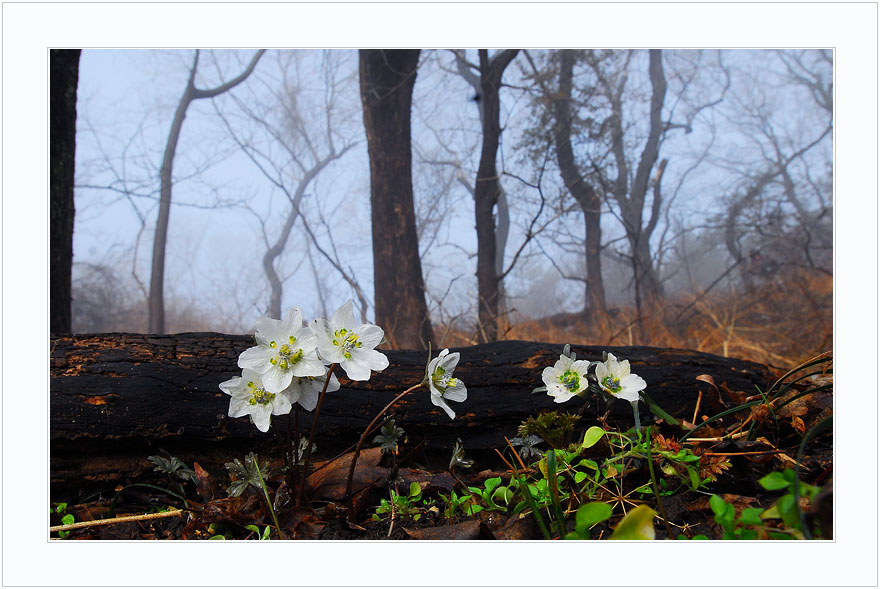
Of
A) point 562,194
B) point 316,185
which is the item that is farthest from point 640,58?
point 316,185

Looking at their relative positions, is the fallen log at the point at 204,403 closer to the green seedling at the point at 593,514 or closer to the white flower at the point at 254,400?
the white flower at the point at 254,400

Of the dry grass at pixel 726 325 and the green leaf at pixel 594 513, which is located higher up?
the dry grass at pixel 726 325

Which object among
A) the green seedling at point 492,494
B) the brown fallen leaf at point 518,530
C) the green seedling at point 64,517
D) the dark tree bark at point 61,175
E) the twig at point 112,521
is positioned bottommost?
the green seedling at point 64,517

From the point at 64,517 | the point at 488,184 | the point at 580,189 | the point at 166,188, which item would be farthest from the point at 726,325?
the point at 166,188

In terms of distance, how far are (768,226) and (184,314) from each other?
15.4 ft

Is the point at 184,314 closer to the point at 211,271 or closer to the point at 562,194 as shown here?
the point at 211,271

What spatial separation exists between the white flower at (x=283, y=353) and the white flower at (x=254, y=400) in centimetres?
3

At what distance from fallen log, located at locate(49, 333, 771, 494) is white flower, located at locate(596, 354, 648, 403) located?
0.25 meters

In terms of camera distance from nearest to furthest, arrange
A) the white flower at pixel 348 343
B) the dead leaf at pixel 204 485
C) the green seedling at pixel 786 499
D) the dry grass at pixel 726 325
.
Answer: the green seedling at pixel 786 499 < the white flower at pixel 348 343 < the dead leaf at pixel 204 485 < the dry grass at pixel 726 325

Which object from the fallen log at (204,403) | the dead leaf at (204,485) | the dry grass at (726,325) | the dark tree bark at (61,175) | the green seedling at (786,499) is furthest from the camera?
the dry grass at (726,325)

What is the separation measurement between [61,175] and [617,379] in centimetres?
202

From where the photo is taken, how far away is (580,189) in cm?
389

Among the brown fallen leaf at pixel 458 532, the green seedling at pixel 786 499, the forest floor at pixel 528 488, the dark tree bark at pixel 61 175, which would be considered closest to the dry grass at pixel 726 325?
the dark tree bark at pixel 61 175

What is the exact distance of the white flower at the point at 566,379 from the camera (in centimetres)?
91
